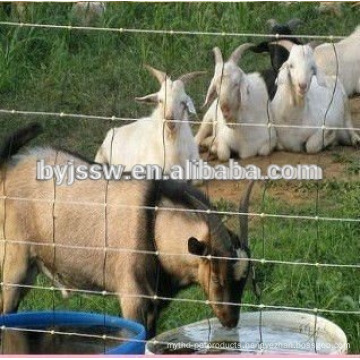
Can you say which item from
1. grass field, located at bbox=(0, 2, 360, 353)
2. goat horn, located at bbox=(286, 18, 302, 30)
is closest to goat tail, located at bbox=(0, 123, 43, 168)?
grass field, located at bbox=(0, 2, 360, 353)

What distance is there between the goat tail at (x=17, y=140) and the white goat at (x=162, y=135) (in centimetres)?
38

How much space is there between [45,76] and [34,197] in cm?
288

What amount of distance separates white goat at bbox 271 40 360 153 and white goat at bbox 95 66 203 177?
69cm

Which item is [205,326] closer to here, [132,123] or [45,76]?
[132,123]

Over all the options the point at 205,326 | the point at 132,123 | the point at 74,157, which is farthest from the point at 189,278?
the point at 132,123

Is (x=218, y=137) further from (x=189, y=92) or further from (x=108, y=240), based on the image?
(x=108, y=240)

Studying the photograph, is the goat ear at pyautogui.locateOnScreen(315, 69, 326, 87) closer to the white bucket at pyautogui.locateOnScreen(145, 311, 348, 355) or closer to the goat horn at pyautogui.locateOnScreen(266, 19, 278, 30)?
the goat horn at pyautogui.locateOnScreen(266, 19, 278, 30)

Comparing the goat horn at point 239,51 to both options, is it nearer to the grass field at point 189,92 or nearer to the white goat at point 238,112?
the white goat at point 238,112

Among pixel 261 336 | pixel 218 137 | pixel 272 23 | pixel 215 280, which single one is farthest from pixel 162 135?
pixel 272 23

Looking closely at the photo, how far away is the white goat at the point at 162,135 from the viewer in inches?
215

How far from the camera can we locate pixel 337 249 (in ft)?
18.7

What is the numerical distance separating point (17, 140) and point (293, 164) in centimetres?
209

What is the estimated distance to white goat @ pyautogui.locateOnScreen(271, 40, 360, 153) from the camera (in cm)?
623

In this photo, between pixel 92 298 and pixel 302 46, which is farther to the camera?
pixel 302 46
